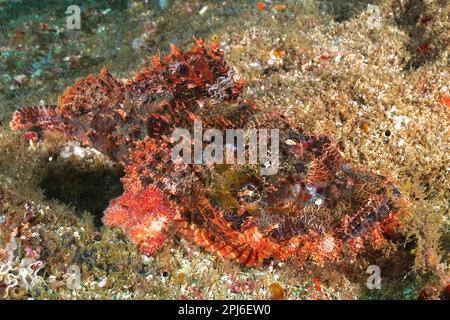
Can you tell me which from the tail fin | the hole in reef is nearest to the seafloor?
the hole in reef

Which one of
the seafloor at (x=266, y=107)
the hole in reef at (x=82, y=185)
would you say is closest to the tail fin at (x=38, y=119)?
the seafloor at (x=266, y=107)

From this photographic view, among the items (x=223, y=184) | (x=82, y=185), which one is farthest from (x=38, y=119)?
(x=223, y=184)

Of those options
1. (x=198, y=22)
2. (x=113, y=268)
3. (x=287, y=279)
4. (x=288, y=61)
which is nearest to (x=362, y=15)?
(x=288, y=61)

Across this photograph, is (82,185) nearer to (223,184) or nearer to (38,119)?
(38,119)

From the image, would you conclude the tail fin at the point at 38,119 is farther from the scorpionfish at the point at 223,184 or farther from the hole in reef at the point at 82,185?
the scorpionfish at the point at 223,184

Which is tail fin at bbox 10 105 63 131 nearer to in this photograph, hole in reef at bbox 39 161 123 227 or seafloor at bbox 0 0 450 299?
seafloor at bbox 0 0 450 299

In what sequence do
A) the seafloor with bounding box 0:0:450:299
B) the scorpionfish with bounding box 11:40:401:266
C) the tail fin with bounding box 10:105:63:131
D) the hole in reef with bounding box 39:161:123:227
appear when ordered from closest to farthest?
the scorpionfish with bounding box 11:40:401:266 < the seafloor with bounding box 0:0:450:299 < the hole in reef with bounding box 39:161:123:227 < the tail fin with bounding box 10:105:63:131
